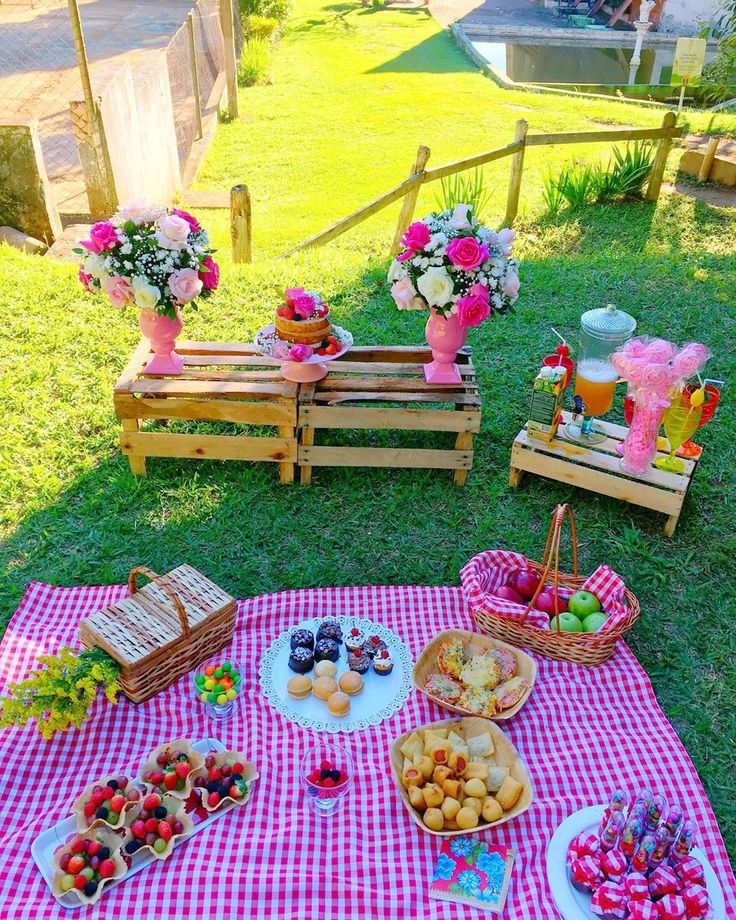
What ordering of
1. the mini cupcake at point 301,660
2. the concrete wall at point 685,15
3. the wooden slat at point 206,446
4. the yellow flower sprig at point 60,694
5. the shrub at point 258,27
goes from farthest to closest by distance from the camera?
the concrete wall at point 685,15 < the shrub at point 258,27 < the wooden slat at point 206,446 < the mini cupcake at point 301,660 < the yellow flower sprig at point 60,694

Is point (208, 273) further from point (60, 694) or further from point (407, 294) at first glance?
point (60, 694)

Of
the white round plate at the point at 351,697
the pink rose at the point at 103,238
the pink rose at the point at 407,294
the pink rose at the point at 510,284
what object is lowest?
the white round plate at the point at 351,697

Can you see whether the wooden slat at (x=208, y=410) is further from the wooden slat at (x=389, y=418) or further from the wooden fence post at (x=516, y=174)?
the wooden fence post at (x=516, y=174)

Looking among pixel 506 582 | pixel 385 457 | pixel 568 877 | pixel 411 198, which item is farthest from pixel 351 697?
pixel 411 198

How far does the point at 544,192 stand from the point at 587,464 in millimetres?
7201

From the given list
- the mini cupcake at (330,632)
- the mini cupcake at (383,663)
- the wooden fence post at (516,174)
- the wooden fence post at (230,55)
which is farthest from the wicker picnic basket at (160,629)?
the wooden fence post at (230,55)

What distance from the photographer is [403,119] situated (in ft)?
56.5

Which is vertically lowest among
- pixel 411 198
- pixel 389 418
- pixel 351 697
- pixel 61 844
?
pixel 351 697

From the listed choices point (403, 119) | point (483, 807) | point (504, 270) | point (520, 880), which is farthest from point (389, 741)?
point (403, 119)

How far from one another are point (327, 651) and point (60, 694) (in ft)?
4.18

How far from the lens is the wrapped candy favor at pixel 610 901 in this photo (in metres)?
2.97

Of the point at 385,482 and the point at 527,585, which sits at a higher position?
the point at 527,585

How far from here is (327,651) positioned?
4.07 meters

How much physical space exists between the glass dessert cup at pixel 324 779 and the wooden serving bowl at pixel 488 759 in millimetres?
226
